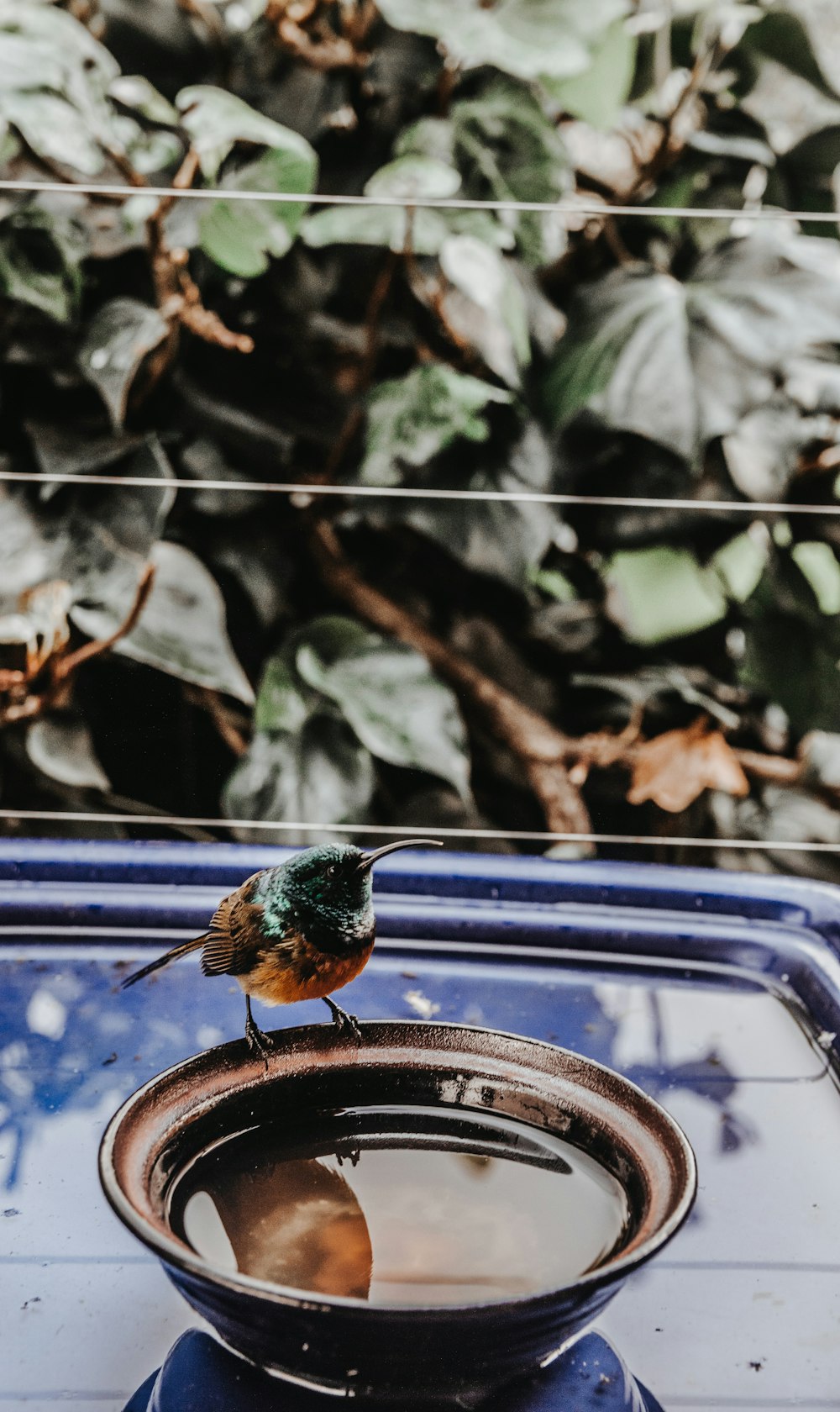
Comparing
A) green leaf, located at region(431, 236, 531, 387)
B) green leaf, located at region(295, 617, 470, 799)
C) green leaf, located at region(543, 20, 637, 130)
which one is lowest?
green leaf, located at region(295, 617, 470, 799)

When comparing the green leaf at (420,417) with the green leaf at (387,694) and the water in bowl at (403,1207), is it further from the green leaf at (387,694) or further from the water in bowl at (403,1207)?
the water in bowl at (403,1207)

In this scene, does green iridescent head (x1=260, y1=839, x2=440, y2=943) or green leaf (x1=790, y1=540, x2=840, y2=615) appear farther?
green leaf (x1=790, y1=540, x2=840, y2=615)

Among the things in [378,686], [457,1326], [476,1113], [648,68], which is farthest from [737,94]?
[457,1326]

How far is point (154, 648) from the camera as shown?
1516 mm

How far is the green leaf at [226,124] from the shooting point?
51.9 inches

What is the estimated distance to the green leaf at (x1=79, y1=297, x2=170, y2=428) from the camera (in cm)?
145

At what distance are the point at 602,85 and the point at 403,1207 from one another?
4.60 feet

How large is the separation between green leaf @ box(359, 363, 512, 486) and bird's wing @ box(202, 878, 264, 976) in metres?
0.98

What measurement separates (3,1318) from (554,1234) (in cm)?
22

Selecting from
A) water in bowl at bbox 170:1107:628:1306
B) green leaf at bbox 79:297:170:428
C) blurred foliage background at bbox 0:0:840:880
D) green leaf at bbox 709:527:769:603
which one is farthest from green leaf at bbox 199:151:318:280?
water in bowl at bbox 170:1107:628:1306

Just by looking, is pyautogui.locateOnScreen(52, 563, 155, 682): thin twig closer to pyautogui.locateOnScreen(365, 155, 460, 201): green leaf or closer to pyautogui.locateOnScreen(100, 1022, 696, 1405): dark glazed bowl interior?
pyautogui.locateOnScreen(365, 155, 460, 201): green leaf

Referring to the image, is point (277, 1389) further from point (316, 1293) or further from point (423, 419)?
point (423, 419)

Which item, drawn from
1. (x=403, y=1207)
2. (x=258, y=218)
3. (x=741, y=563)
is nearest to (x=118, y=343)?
(x=258, y=218)

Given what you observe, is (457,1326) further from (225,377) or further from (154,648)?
(225,377)
